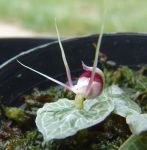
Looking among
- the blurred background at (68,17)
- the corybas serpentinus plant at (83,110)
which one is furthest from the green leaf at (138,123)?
the blurred background at (68,17)

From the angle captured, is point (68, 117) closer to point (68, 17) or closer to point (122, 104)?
point (122, 104)

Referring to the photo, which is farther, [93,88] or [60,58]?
[60,58]

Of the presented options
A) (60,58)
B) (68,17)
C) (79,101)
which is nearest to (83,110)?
(79,101)

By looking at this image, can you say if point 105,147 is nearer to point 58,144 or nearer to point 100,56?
Answer: point 58,144

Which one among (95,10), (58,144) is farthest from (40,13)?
(58,144)

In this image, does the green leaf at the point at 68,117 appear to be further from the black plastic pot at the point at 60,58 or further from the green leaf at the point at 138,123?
the black plastic pot at the point at 60,58

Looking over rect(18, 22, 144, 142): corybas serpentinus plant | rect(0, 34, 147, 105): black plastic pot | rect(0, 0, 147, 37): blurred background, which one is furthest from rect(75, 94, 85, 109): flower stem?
rect(0, 0, 147, 37): blurred background
